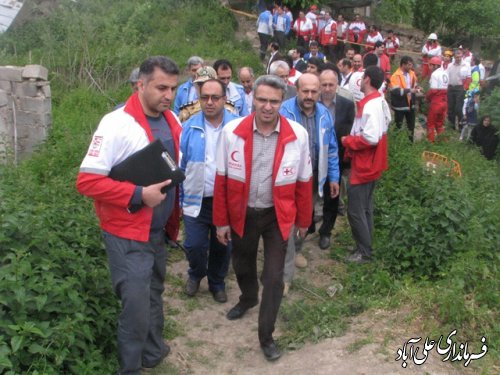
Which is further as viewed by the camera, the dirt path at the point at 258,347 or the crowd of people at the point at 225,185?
the dirt path at the point at 258,347

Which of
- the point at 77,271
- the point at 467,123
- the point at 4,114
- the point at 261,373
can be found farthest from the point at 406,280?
the point at 467,123

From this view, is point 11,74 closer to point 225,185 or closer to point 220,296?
point 220,296

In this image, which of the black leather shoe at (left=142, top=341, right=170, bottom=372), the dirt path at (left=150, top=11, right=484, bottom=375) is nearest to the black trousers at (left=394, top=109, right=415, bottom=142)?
the dirt path at (left=150, top=11, right=484, bottom=375)

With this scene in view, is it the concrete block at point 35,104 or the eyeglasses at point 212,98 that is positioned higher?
the eyeglasses at point 212,98

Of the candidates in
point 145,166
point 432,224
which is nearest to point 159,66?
point 145,166

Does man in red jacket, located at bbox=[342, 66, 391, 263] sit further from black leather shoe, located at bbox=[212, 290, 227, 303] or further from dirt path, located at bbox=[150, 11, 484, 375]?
black leather shoe, located at bbox=[212, 290, 227, 303]

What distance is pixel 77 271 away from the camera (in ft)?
13.0

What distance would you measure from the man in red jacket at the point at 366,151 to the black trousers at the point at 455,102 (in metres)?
8.46

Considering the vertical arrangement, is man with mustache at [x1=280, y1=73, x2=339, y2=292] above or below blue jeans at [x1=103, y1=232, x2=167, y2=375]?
above

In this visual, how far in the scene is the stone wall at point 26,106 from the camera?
8492 mm

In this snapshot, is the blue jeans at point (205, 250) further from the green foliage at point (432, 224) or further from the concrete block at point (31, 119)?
the concrete block at point (31, 119)

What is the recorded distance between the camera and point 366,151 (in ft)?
17.6

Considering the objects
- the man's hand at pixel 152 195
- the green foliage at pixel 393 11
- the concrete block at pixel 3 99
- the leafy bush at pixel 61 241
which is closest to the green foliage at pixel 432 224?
the leafy bush at pixel 61 241

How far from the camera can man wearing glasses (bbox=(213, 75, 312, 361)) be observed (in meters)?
3.92
